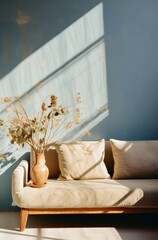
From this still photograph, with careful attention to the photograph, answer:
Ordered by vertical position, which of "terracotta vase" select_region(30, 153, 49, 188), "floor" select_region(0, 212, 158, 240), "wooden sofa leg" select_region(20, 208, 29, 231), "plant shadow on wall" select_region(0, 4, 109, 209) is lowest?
"floor" select_region(0, 212, 158, 240)

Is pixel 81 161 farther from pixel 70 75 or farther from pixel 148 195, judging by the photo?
pixel 70 75

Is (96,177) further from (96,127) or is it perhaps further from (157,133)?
(157,133)

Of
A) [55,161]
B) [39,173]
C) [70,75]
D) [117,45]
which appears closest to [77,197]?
[39,173]

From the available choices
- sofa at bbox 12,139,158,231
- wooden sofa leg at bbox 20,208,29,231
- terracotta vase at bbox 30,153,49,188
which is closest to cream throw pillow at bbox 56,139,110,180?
sofa at bbox 12,139,158,231

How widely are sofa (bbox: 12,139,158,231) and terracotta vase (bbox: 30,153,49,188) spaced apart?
0.23ft

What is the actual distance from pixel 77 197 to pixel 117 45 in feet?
6.77

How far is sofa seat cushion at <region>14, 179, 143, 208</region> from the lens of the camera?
3.21 m

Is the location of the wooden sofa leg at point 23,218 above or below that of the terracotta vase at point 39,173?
below

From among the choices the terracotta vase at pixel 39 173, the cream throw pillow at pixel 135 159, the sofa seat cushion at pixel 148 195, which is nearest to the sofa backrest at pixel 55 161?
the cream throw pillow at pixel 135 159

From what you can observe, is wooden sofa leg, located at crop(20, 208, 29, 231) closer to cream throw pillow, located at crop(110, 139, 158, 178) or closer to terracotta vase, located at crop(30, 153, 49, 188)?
terracotta vase, located at crop(30, 153, 49, 188)

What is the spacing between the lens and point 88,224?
140 inches

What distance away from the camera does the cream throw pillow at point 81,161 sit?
12.2 ft

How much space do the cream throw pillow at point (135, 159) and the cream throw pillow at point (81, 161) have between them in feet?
0.52

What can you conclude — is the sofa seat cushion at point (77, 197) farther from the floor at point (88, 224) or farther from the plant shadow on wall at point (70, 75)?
the plant shadow on wall at point (70, 75)
